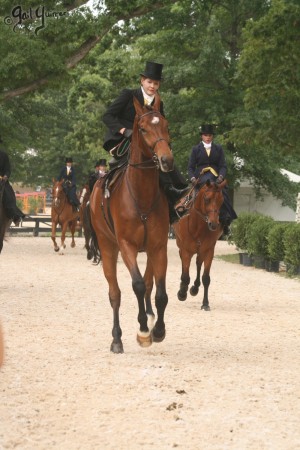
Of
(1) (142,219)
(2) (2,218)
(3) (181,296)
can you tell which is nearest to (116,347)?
(1) (142,219)

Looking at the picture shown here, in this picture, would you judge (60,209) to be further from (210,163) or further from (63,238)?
(210,163)

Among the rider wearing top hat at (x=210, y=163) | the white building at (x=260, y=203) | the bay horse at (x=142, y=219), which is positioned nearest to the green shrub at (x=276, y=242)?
the rider wearing top hat at (x=210, y=163)

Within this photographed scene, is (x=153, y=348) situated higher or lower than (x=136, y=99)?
lower

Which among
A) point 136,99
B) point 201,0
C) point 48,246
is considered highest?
point 201,0

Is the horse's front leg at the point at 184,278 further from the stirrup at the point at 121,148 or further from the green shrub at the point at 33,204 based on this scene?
the green shrub at the point at 33,204

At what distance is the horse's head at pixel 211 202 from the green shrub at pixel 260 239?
8.64m

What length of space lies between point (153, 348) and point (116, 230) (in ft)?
4.74

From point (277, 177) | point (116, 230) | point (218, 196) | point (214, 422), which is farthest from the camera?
point (277, 177)

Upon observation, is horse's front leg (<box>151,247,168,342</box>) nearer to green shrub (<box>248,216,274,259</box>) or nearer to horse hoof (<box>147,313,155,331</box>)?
horse hoof (<box>147,313,155,331</box>)

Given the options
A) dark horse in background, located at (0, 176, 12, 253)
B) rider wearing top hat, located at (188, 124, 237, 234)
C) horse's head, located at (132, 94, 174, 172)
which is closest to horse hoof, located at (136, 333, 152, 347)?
horse's head, located at (132, 94, 174, 172)

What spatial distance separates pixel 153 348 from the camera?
412 inches

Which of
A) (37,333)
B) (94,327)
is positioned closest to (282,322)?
(94,327)

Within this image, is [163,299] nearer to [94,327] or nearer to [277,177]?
[94,327]

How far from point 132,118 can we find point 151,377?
347 cm
